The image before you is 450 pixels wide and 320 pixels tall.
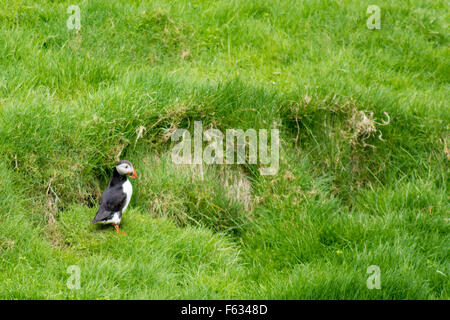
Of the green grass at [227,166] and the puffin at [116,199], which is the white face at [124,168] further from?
the green grass at [227,166]

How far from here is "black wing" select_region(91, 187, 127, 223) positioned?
4570 millimetres

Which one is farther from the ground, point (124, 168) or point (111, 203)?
point (124, 168)

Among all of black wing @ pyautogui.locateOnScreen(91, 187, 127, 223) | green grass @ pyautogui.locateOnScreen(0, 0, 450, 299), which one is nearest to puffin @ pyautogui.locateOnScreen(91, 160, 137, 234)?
black wing @ pyautogui.locateOnScreen(91, 187, 127, 223)

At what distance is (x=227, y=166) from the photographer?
18.6ft

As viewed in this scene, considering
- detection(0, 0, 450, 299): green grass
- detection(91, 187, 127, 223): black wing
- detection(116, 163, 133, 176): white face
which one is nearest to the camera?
detection(0, 0, 450, 299): green grass

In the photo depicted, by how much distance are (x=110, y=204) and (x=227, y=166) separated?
1.50 m

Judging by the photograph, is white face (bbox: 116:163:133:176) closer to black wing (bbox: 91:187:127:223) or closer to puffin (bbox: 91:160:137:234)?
puffin (bbox: 91:160:137:234)

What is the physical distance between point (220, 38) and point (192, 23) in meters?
0.42

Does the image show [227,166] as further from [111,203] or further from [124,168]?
[111,203]

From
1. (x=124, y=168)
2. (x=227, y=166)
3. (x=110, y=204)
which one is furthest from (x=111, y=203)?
(x=227, y=166)

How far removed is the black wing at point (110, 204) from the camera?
15.0 ft

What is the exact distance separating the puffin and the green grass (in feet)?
0.68

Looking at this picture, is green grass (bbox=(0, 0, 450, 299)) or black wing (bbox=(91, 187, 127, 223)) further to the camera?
black wing (bbox=(91, 187, 127, 223))

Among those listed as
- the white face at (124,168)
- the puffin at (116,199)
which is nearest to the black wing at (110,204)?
the puffin at (116,199)
